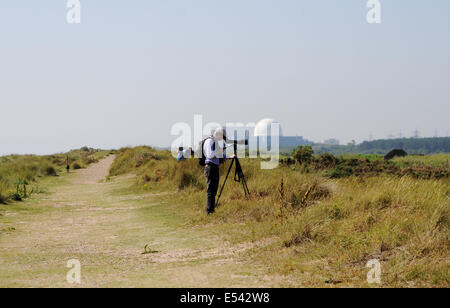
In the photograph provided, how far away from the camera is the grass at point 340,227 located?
5734 mm

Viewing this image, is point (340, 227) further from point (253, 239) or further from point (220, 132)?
point (220, 132)

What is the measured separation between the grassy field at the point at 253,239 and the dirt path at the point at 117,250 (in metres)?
0.02

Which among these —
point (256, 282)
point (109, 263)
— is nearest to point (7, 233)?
point (109, 263)

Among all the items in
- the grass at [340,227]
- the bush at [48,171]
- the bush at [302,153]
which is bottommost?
the bush at [48,171]

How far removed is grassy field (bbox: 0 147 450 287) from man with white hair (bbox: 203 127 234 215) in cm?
49

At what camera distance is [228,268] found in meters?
6.64

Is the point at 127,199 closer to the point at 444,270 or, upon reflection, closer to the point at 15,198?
the point at 15,198

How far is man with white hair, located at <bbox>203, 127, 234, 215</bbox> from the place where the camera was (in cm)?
1077

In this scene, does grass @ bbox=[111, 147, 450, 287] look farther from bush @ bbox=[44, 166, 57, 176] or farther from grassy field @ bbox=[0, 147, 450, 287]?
bush @ bbox=[44, 166, 57, 176]

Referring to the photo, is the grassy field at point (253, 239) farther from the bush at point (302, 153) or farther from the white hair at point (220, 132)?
the bush at point (302, 153)

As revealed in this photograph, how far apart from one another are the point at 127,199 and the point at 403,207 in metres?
10.8

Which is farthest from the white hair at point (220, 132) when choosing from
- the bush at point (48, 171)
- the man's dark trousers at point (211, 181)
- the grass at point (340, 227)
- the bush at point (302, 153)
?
the bush at point (48, 171)
